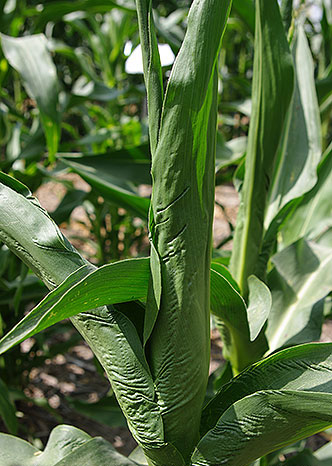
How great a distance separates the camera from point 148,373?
0.36m

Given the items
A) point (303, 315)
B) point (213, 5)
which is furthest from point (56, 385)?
point (213, 5)

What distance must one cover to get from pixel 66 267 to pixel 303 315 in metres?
0.32

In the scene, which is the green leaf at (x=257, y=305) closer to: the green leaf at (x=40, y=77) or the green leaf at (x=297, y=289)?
the green leaf at (x=297, y=289)

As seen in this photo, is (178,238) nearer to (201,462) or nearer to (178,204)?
(178,204)

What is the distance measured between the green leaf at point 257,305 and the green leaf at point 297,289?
87 mm

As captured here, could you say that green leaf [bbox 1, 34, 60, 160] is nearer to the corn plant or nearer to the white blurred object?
the white blurred object

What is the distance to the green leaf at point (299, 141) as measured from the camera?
0.60 metres

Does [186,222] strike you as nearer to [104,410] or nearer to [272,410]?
[272,410]

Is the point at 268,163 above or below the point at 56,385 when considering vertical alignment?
above

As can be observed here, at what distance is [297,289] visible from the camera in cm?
61

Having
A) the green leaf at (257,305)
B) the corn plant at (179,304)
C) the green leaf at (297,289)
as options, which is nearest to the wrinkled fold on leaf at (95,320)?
the corn plant at (179,304)

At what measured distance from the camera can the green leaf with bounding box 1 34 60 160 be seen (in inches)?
29.3

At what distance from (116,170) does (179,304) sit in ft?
1.31

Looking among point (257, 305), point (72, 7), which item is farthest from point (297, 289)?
point (72, 7)
